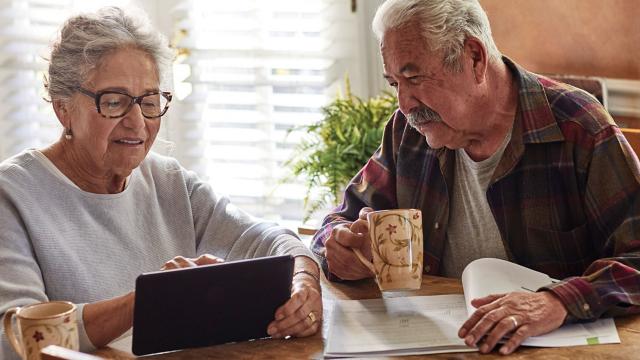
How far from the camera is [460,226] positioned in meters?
2.03

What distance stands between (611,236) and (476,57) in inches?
18.5

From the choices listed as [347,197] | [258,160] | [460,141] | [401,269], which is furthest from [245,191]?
[401,269]

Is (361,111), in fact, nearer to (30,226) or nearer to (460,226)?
(460,226)

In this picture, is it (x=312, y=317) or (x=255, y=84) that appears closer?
(x=312, y=317)

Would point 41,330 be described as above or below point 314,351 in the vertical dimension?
above

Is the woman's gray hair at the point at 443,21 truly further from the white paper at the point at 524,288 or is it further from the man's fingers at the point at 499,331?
the man's fingers at the point at 499,331

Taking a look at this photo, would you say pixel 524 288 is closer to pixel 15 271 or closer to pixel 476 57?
pixel 476 57

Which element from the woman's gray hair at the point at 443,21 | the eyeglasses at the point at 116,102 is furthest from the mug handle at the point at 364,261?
the eyeglasses at the point at 116,102

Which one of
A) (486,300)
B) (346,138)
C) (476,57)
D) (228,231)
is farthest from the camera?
(346,138)

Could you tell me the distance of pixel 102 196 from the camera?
193 centimetres

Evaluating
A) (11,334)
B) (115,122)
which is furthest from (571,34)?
(11,334)

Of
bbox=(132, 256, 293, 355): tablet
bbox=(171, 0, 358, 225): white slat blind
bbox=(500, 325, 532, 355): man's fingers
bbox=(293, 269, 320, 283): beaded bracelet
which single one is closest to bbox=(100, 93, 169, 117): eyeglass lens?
bbox=(293, 269, 320, 283): beaded bracelet

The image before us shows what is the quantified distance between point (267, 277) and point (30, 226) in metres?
0.55

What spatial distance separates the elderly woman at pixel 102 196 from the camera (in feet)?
5.82
